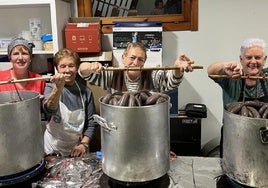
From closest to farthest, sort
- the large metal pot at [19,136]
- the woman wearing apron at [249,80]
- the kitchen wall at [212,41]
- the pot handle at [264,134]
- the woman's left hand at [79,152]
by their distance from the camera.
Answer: the pot handle at [264,134], the large metal pot at [19,136], the woman's left hand at [79,152], the woman wearing apron at [249,80], the kitchen wall at [212,41]

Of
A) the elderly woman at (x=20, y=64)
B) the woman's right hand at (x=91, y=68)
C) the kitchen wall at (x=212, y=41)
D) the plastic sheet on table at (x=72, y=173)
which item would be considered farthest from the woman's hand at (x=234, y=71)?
the kitchen wall at (x=212, y=41)

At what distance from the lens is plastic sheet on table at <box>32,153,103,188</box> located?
40.6 inches

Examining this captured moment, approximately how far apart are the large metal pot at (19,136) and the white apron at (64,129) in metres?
0.56

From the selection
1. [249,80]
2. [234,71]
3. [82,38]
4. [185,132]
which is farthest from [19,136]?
[185,132]

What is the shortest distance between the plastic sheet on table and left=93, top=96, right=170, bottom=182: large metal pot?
14 cm

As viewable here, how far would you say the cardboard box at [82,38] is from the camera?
229cm

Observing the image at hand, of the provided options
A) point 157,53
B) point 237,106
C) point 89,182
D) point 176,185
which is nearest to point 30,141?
point 89,182

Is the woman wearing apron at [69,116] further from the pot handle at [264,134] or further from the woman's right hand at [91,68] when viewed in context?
the pot handle at [264,134]

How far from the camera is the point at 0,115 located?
932 mm

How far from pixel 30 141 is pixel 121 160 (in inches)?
13.6

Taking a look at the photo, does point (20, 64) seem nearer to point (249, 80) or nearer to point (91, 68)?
point (91, 68)

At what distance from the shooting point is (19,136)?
3.20 ft

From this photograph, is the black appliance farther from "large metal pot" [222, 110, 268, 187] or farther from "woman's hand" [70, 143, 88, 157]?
"large metal pot" [222, 110, 268, 187]

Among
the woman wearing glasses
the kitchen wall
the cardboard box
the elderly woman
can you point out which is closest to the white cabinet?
the cardboard box
